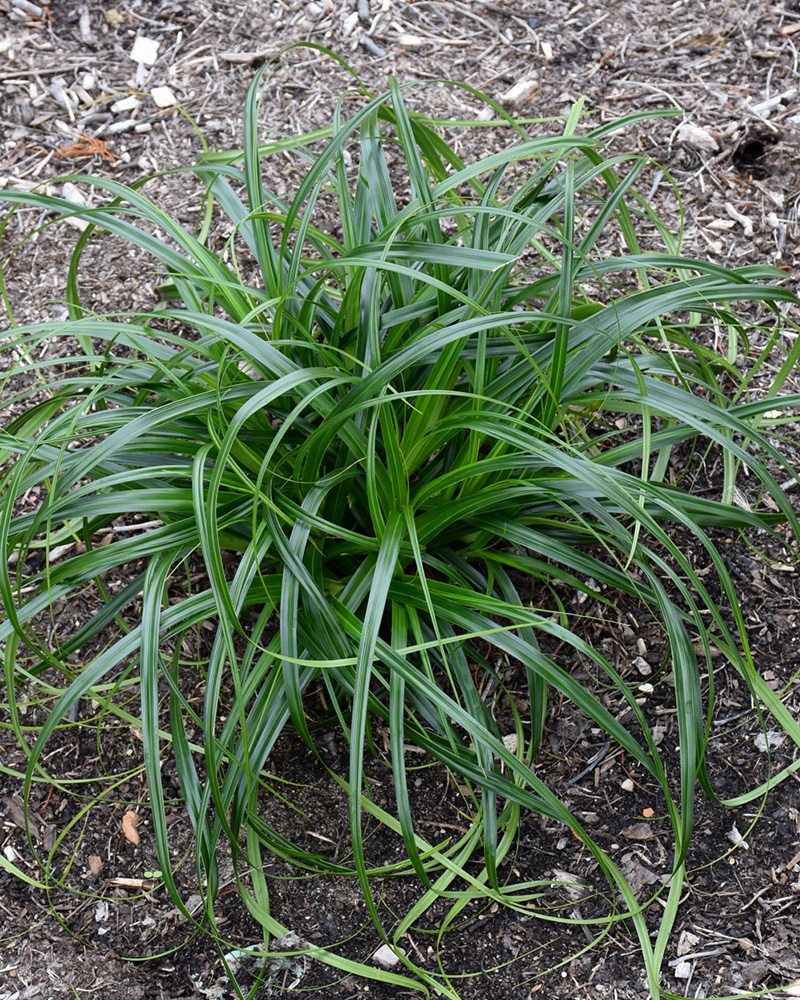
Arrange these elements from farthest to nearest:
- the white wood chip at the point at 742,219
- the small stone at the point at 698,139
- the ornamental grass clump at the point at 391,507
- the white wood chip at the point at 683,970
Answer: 1. the small stone at the point at 698,139
2. the white wood chip at the point at 742,219
3. the white wood chip at the point at 683,970
4. the ornamental grass clump at the point at 391,507

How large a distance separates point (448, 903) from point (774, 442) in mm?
1332

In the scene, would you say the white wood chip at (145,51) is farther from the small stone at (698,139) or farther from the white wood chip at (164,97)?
the small stone at (698,139)

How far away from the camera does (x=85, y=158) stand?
8.71 feet

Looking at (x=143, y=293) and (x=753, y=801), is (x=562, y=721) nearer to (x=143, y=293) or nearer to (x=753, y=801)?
(x=753, y=801)

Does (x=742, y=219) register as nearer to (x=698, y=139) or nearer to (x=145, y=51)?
(x=698, y=139)

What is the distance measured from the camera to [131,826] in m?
1.76

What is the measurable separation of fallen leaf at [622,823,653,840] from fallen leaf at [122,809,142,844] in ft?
3.18

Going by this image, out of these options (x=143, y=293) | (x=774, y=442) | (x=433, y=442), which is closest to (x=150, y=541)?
(x=433, y=442)

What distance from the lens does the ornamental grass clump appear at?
143 centimetres

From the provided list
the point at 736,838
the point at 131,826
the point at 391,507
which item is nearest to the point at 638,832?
the point at 736,838

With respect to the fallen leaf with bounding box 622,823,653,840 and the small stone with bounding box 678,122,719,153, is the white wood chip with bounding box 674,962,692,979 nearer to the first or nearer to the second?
the fallen leaf with bounding box 622,823,653,840

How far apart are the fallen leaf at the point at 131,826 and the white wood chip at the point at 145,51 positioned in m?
2.29

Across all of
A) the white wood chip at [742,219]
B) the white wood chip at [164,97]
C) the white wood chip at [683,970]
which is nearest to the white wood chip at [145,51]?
the white wood chip at [164,97]

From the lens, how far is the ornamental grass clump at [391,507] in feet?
4.68
